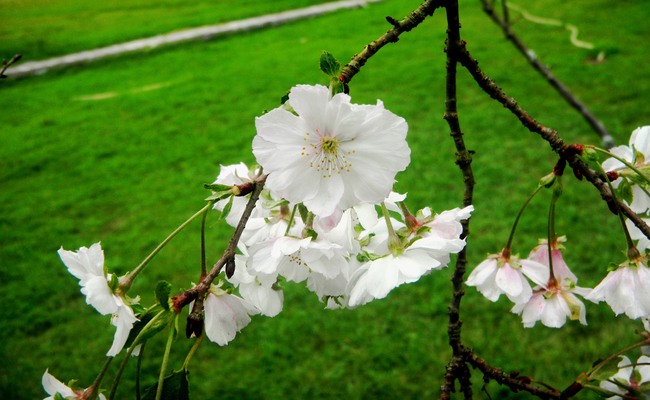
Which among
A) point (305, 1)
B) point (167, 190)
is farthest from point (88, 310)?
point (305, 1)

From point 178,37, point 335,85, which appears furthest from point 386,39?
point 178,37

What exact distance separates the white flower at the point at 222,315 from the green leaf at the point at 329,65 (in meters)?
0.26

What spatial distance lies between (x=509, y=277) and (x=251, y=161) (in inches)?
126

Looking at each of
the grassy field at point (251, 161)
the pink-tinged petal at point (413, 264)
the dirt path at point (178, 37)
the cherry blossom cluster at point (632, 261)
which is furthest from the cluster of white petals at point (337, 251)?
the dirt path at point (178, 37)

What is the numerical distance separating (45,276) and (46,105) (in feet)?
11.2

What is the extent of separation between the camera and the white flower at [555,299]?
794mm

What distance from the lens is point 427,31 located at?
6.32 meters

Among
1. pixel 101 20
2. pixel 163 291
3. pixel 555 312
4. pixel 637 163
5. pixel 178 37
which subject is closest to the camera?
pixel 163 291

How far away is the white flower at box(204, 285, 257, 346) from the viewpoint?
23.5 inches

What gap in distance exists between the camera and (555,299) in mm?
808

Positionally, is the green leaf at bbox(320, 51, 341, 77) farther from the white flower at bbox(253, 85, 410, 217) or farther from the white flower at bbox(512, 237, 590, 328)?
the white flower at bbox(512, 237, 590, 328)

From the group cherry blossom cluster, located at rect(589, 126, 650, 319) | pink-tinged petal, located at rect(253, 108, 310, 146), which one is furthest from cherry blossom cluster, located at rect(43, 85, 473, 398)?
cherry blossom cluster, located at rect(589, 126, 650, 319)

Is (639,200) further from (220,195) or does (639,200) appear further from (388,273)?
(220,195)

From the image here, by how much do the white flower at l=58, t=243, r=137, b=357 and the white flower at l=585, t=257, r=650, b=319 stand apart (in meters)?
0.56
